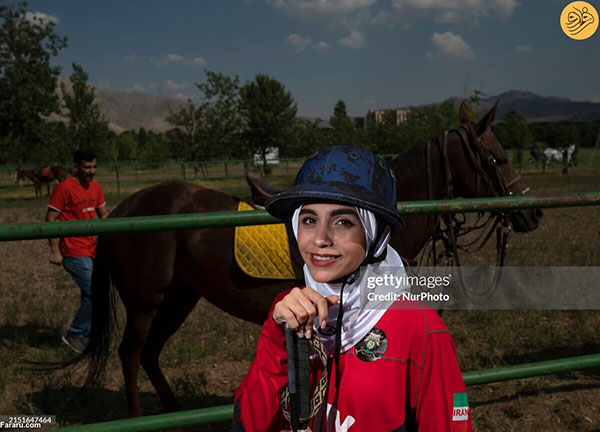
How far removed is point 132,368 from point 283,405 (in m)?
2.38

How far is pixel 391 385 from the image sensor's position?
108 centimetres

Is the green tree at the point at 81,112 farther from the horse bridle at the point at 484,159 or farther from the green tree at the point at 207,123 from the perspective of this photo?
the horse bridle at the point at 484,159

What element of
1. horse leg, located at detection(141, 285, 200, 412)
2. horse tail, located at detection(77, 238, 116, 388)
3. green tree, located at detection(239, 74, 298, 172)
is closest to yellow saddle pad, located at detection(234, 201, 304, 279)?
horse leg, located at detection(141, 285, 200, 412)

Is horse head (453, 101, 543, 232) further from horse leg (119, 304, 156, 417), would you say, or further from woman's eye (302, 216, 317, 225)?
woman's eye (302, 216, 317, 225)

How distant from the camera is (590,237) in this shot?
9.31 metres

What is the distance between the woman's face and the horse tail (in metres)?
2.73

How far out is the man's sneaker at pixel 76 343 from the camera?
4441mm

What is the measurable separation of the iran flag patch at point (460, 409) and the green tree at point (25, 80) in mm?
30237

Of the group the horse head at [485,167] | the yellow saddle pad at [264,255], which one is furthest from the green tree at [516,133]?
the yellow saddle pad at [264,255]

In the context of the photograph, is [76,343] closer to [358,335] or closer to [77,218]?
[77,218]

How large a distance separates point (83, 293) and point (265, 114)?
33.8 meters

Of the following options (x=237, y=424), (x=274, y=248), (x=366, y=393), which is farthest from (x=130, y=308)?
(x=366, y=393)

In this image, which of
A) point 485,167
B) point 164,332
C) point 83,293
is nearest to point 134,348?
point 164,332

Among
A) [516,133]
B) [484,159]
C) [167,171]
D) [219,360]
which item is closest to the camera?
[484,159]
